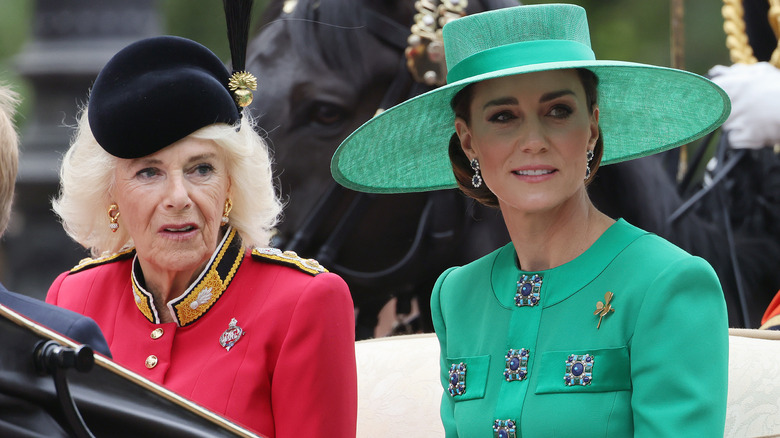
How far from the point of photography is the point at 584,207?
1.85m

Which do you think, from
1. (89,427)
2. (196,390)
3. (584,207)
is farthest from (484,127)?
(89,427)

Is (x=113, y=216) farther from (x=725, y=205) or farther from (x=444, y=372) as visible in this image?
(x=725, y=205)

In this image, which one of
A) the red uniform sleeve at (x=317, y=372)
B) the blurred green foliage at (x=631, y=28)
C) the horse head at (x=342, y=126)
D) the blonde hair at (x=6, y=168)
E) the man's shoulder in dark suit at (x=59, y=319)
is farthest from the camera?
the blurred green foliage at (x=631, y=28)

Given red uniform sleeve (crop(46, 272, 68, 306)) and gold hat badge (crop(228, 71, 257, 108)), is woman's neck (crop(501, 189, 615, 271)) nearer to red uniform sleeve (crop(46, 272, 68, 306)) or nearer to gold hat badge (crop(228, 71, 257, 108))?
gold hat badge (crop(228, 71, 257, 108))

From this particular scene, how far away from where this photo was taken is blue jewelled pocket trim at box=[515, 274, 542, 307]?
6.00 feet

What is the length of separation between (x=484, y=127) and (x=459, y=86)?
87 mm

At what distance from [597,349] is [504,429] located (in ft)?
0.67

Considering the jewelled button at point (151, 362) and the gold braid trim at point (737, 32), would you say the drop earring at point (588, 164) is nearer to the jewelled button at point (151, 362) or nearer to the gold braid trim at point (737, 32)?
the jewelled button at point (151, 362)

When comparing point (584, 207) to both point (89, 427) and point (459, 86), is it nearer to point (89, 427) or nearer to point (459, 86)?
point (459, 86)

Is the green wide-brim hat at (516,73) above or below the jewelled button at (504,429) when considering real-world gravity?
above

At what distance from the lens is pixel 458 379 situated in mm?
1887

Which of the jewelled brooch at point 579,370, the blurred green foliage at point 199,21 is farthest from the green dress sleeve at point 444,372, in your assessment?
the blurred green foliage at point 199,21

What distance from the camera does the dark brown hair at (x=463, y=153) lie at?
1.85 meters

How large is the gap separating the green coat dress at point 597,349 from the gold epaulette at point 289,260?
0.34m
